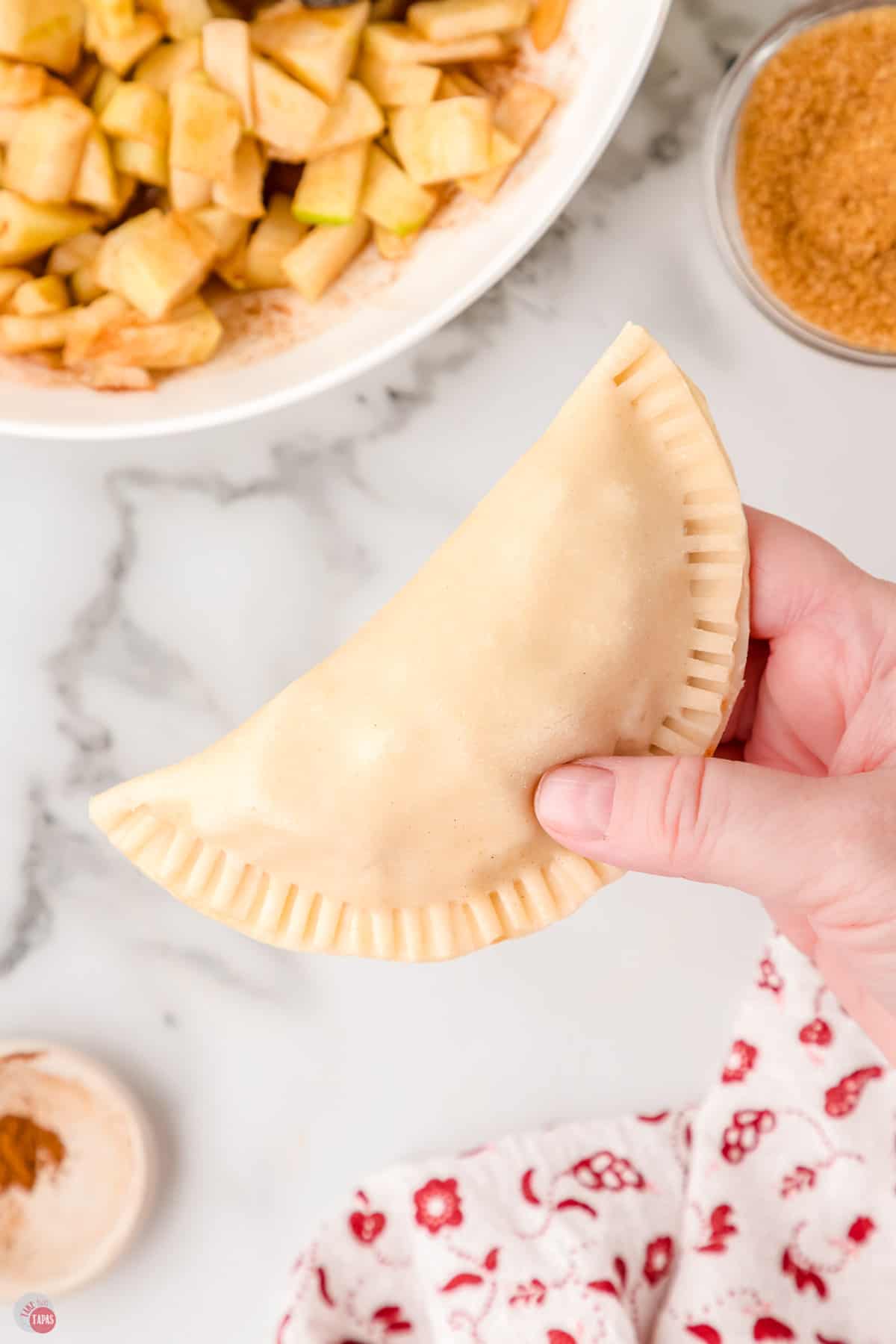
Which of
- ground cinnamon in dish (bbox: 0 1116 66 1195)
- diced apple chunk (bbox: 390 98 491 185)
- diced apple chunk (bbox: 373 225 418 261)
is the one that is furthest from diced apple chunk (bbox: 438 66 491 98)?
ground cinnamon in dish (bbox: 0 1116 66 1195)

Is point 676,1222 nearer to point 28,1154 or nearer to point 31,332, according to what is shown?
point 28,1154

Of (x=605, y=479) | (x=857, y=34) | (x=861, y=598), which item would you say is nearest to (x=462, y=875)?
(x=605, y=479)

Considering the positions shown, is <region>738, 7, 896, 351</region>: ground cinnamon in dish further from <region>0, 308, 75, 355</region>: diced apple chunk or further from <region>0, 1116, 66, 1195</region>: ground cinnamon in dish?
<region>0, 1116, 66, 1195</region>: ground cinnamon in dish

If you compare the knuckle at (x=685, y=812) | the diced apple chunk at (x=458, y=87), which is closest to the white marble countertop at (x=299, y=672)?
the diced apple chunk at (x=458, y=87)

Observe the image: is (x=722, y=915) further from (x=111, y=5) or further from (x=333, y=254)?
(x=111, y=5)

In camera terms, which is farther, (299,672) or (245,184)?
(299,672)

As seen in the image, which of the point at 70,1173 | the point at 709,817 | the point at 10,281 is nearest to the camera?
the point at 709,817

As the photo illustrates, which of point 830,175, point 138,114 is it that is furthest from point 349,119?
point 830,175
